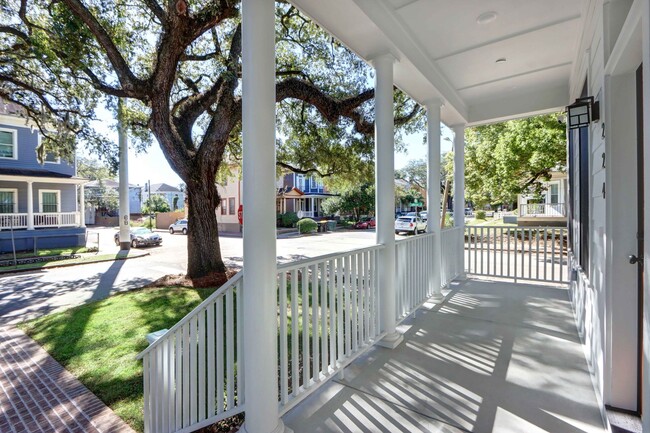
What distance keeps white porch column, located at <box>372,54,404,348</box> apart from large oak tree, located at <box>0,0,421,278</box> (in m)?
2.52

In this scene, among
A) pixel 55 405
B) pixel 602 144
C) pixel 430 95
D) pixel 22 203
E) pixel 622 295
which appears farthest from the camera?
→ pixel 22 203

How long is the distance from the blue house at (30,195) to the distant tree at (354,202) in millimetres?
15496

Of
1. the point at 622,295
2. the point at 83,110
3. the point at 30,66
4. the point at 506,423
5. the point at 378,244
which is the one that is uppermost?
the point at 30,66

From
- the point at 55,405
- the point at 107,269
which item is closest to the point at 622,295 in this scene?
the point at 55,405

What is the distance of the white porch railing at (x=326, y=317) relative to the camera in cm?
195

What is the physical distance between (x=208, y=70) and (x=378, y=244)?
634cm

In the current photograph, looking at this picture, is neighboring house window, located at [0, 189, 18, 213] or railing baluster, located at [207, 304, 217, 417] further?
neighboring house window, located at [0, 189, 18, 213]

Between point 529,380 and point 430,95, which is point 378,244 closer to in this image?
point 529,380

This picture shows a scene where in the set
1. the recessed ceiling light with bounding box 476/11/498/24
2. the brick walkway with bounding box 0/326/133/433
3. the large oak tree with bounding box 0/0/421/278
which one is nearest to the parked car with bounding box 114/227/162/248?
the large oak tree with bounding box 0/0/421/278

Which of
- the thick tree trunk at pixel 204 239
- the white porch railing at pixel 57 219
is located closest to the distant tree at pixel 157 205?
the white porch railing at pixel 57 219

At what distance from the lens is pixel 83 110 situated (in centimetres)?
693

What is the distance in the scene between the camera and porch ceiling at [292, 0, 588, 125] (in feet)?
8.20

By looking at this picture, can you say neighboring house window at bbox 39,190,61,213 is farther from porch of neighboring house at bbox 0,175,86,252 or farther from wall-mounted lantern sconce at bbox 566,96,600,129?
wall-mounted lantern sconce at bbox 566,96,600,129

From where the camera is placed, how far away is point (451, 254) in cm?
509
